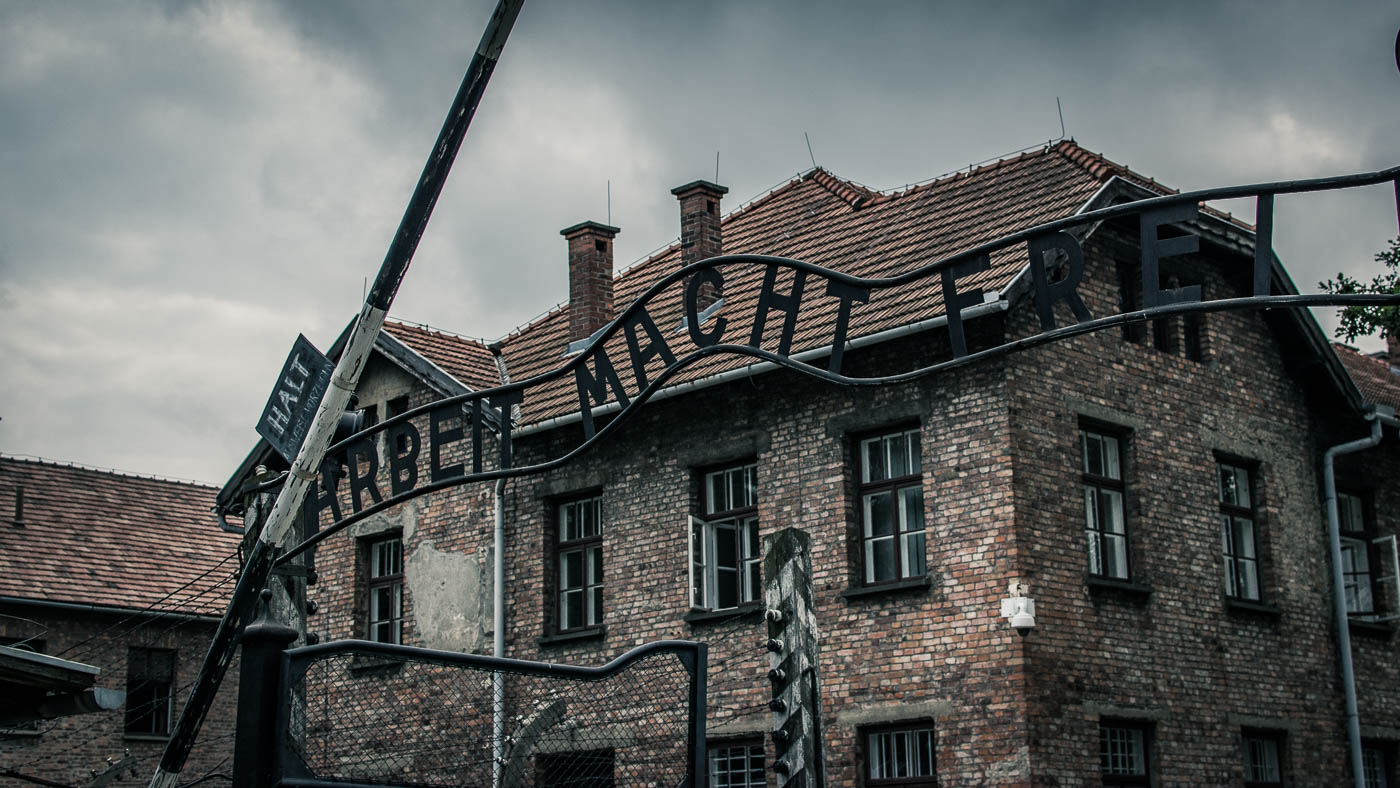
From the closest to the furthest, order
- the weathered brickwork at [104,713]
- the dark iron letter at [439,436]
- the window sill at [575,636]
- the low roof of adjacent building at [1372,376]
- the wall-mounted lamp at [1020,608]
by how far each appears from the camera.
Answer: the dark iron letter at [439,436] → the wall-mounted lamp at [1020,608] → the window sill at [575,636] → the low roof of adjacent building at [1372,376] → the weathered brickwork at [104,713]

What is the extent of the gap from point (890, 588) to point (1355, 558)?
7487 mm

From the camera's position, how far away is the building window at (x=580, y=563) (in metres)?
19.0

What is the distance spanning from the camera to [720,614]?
17219 millimetres

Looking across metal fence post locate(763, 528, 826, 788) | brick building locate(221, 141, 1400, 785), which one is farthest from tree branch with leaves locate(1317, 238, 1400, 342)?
metal fence post locate(763, 528, 826, 788)

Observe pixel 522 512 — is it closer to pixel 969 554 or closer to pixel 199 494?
pixel 969 554

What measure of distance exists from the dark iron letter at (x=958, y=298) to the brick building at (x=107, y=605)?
18138mm

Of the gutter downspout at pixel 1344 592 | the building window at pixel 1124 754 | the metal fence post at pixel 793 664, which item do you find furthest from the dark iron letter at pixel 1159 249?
the gutter downspout at pixel 1344 592

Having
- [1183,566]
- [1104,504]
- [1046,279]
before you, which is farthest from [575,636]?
[1046,279]

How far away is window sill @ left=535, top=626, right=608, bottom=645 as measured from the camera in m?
18.5

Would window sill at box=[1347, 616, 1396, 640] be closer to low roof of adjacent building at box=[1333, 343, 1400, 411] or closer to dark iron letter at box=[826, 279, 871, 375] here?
low roof of adjacent building at box=[1333, 343, 1400, 411]

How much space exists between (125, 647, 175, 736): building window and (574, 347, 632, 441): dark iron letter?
752 inches

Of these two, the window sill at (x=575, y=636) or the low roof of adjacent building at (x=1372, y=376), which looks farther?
the low roof of adjacent building at (x=1372, y=376)

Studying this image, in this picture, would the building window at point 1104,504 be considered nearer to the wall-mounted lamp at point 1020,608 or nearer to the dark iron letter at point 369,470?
the wall-mounted lamp at point 1020,608

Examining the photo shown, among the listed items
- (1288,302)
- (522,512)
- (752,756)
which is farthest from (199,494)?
(1288,302)
